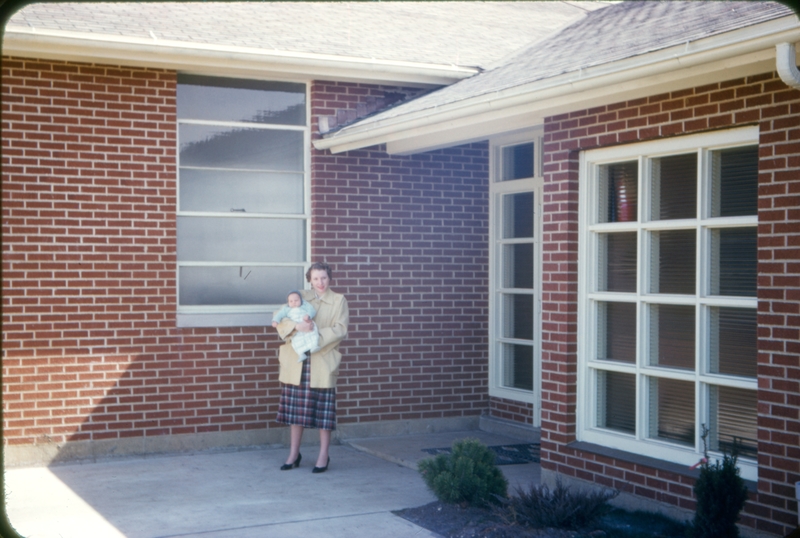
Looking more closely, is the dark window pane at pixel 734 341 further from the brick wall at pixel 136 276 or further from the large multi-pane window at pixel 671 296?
the brick wall at pixel 136 276

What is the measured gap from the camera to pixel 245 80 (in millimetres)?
8938

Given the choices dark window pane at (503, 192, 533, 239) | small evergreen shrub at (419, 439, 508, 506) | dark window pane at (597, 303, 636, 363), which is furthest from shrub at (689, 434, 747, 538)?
dark window pane at (503, 192, 533, 239)

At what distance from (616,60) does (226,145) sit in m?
4.47

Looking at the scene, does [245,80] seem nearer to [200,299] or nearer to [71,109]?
[71,109]

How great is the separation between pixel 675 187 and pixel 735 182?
48 cm

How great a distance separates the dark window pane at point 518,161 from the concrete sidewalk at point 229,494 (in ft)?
9.26

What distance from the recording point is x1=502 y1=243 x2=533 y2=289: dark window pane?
930 centimetres

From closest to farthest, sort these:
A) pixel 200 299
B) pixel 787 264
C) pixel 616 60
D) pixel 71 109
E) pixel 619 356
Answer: pixel 787 264
pixel 616 60
pixel 619 356
pixel 71 109
pixel 200 299

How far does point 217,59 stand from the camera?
8406 mm

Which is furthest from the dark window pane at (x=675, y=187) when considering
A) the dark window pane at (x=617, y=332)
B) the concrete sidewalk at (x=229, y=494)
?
the concrete sidewalk at (x=229, y=494)

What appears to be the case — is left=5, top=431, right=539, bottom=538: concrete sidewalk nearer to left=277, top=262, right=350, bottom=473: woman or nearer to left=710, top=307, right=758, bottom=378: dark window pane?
left=277, top=262, right=350, bottom=473: woman

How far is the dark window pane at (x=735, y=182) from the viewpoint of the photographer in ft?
17.9

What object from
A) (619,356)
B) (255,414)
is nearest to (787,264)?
(619,356)

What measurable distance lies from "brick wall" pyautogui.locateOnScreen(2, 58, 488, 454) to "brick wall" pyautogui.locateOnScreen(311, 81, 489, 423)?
2 centimetres
